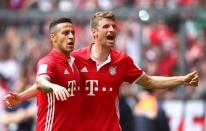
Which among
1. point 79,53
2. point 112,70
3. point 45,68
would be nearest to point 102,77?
point 112,70

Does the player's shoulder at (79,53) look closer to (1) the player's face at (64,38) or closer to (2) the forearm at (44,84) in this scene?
(1) the player's face at (64,38)

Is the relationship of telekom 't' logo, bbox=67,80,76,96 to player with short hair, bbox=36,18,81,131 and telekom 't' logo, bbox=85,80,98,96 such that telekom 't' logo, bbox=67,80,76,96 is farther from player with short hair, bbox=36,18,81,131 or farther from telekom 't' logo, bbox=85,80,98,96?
telekom 't' logo, bbox=85,80,98,96

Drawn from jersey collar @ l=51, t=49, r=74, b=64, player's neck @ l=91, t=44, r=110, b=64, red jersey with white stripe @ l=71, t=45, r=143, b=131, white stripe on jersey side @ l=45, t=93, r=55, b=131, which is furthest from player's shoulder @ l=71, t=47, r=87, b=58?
white stripe on jersey side @ l=45, t=93, r=55, b=131

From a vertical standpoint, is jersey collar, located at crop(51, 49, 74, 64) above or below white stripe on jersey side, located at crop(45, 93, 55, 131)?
above

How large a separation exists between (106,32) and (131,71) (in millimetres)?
687

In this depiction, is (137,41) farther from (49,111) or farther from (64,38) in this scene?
(49,111)

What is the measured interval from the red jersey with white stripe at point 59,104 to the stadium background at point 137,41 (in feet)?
13.7

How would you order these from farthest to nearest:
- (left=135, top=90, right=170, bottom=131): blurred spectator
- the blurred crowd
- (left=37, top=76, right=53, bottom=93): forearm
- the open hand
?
1. the blurred crowd
2. (left=135, top=90, right=170, bottom=131): blurred spectator
3. the open hand
4. (left=37, top=76, right=53, bottom=93): forearm

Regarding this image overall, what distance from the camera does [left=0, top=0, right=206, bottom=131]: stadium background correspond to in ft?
62.0

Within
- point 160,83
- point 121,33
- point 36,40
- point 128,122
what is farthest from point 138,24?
point 160,83

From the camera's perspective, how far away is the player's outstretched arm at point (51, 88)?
11.5 metres

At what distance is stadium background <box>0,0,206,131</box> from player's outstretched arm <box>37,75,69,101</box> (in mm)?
4729

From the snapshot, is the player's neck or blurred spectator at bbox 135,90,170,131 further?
blurred spectator at bbox 135,90,170,131

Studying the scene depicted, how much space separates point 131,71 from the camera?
13414 millimetres
